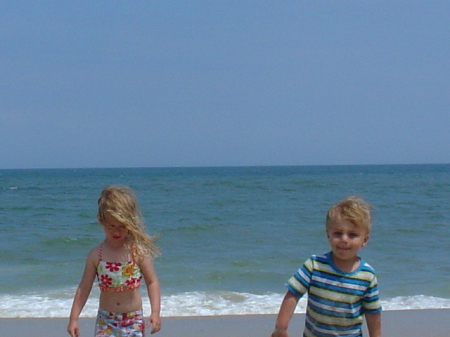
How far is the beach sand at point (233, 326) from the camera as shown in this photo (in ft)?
17.8

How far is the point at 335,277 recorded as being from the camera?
2.59 meters

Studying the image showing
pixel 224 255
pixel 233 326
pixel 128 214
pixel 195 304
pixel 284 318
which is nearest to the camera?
pixel 284 318

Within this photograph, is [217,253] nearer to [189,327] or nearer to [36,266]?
[36,266]

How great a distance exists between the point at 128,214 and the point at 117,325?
0.55 meters

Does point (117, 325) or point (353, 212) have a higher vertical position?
point (353, 212)

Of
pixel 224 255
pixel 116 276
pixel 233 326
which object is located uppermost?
pixel 116 276

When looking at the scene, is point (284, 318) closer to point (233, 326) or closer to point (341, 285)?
point (341, 285)

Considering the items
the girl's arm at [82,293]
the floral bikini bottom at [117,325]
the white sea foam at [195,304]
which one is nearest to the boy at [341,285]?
the floral bikini bottom at [117,325]

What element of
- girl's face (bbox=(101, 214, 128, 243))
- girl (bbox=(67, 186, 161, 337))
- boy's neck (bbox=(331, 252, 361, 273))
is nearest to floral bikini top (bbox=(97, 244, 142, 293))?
girl (bbox=(67, 186, 161, 337))

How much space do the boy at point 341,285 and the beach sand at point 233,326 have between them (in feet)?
9.35

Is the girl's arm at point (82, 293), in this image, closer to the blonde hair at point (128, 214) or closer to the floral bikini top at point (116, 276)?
the floral bikini top at point (116, 276)

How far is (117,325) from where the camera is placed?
9.95 feet

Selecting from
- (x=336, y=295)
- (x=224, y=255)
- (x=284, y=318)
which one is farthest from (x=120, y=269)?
(x=224, y=255)

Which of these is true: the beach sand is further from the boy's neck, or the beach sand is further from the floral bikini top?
the boy's neck
